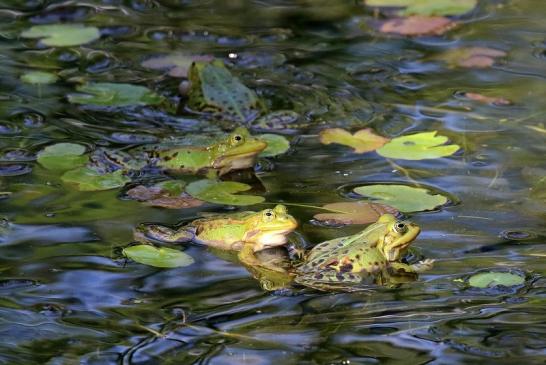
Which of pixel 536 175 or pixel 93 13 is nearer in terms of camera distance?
pixel 536 175

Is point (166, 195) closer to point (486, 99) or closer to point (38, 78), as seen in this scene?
point (38, 78)

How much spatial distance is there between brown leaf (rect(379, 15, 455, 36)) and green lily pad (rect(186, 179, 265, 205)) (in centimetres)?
212

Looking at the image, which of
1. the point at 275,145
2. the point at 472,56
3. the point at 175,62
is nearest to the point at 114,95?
the point at 175,62

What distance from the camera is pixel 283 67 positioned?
5734mm

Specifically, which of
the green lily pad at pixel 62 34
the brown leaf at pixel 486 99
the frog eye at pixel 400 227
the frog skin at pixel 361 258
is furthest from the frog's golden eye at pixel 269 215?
the green lily pad at pixel 62 34

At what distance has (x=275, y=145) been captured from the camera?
4.71 meters

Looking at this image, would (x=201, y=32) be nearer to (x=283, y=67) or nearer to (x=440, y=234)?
(x=283, y=67)

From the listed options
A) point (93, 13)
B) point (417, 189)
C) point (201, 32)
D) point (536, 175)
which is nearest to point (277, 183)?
point (417, 189)

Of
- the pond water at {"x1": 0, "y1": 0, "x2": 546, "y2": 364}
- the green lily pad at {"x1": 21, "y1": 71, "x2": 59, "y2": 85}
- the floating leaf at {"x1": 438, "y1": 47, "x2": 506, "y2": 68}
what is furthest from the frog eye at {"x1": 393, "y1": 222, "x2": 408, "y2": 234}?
the green lily pad at {"x1": 21, "y1": 71, "x2": 59, "y2": 85}

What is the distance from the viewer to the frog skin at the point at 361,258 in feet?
11.5

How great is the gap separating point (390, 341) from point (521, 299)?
504 millimetres

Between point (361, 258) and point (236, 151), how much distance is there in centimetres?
110

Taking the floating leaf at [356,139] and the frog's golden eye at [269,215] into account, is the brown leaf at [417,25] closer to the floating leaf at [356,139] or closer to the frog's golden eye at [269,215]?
the floating leaf at [356,139]

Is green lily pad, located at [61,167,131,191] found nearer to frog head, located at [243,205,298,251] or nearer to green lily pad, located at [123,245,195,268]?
green lily pad, located at [123,245,195,268]
